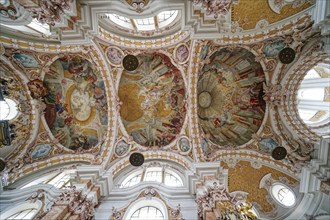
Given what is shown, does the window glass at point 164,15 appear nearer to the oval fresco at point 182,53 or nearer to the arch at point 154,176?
the oval fresco at point 182,53

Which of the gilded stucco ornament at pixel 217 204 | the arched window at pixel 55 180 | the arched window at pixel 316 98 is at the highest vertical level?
the arched window at pixel 316 98

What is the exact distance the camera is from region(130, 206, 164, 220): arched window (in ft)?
27.4

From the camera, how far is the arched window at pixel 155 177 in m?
10.4

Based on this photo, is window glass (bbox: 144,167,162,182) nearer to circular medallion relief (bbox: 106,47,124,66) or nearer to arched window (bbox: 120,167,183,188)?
arched window (bbox: 120,167,183,188)

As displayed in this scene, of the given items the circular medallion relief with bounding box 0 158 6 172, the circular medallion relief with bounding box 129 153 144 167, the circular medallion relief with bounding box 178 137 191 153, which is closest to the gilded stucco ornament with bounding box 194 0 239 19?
the circular medallion relief with bounding box 178 137 191 153

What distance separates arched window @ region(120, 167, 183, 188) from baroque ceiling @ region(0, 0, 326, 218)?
81 cm

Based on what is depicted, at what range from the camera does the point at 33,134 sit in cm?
1096

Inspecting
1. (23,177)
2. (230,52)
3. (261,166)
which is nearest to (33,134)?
(23,177)

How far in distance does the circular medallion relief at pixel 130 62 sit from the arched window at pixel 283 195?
10.5 m

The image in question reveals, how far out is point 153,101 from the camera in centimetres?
1226

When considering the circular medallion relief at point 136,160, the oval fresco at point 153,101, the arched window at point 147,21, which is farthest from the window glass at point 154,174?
the arched window at point 147,21

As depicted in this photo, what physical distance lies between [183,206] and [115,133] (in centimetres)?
580

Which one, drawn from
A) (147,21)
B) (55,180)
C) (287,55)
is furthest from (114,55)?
(287,55)

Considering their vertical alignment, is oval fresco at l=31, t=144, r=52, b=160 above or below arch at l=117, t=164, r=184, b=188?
above
